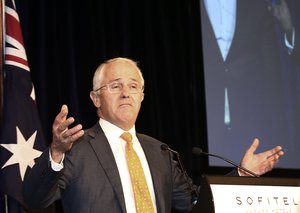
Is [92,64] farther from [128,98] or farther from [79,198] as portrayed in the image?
[79,198]

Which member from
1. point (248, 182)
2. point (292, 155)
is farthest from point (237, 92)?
point (248, 182)

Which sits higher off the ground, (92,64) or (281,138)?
(92,64)

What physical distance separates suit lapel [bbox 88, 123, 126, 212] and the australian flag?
0.74 meters

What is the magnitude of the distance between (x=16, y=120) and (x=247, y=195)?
2.02 m

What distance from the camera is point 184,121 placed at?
5531 mm

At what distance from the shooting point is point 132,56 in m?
5.38

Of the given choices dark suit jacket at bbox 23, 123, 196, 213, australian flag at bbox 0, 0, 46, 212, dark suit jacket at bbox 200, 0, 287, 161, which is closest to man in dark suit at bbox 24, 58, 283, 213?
dark suit jacket at bbox 23, 123, 196, 213

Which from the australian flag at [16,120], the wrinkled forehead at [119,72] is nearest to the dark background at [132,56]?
the australian flag at [16,120]

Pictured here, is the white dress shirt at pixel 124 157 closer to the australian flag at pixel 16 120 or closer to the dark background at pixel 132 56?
the australian flag at pixel 16 120

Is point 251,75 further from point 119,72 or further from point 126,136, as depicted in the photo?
point 126,136

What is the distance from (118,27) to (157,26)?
430mm

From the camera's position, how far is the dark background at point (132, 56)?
480 centimetres

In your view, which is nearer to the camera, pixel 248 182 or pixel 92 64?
pixel 248 182

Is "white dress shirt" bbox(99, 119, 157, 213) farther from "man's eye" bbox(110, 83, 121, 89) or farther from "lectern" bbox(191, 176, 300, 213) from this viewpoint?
"lectern" bbox(191, 176, 300, 213)
